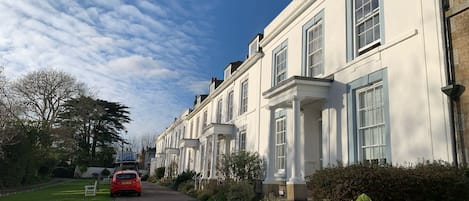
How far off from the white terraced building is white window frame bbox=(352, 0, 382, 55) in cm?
3

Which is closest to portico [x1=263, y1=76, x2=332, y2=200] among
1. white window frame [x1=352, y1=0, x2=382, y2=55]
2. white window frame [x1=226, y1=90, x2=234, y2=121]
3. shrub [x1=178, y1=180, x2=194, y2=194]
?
white window frame [x1=352, y1=0, x2=382, y2=55]

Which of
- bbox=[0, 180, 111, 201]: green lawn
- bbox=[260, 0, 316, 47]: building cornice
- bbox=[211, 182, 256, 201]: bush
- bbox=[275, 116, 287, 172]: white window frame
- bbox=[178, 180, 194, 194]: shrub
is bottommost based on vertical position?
bbox=[0, 180, 111, 201]: green lawn

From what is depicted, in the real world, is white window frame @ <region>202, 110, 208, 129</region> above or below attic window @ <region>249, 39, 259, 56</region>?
below

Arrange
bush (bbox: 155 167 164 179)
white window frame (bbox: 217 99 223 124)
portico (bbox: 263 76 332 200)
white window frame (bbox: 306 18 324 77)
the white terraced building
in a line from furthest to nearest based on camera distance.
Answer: bush (bbox: 155 167 164 179), white window frame (bbox: 217 99 223 124), white window frame (bbox: 306 18 324 77), portico (bbox: 263 76 332 200), the white terraced building

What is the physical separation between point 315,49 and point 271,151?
4206 mm

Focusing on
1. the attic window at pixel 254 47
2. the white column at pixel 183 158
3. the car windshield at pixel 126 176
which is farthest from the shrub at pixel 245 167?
the white column at pixel 183 158

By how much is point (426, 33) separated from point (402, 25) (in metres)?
0.84

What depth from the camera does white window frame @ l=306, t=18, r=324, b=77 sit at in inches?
494

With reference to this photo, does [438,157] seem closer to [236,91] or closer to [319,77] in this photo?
[319,77]

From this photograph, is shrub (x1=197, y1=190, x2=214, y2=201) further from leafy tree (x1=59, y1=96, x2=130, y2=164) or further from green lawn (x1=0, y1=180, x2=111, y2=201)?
leafy tree (x1=59, y1=96, x2=130, y2=164)

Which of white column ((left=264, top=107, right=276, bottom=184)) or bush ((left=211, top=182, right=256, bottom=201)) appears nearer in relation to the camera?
bush ((left=211, top=182, right=256, bottom=201))

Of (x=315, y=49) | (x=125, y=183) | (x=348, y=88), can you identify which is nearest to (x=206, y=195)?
(x=125, y=183)

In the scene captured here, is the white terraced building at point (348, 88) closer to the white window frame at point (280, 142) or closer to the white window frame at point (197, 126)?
the white window frame at point (280, 142)

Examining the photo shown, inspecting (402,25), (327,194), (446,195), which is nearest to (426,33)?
(402,25)
